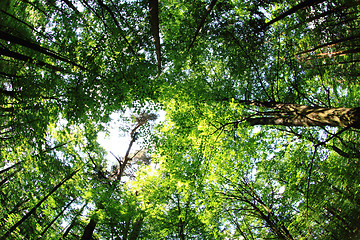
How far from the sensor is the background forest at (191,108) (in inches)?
117

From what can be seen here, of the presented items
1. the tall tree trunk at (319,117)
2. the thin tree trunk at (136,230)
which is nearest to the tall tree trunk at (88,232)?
the thin tree trunk at (136,230)

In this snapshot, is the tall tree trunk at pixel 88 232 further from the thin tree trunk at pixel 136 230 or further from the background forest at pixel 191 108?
the thin tree trunk at pixel 136 230

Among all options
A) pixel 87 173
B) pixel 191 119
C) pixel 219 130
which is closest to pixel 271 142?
pixel 219 130

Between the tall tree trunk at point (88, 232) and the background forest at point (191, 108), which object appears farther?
the tall tree trunk at point (88, 232)

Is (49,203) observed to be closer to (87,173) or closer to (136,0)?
(87,173)

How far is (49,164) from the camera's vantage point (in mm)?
5426

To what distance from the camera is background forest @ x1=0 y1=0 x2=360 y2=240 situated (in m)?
2.96

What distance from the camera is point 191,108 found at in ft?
19.0

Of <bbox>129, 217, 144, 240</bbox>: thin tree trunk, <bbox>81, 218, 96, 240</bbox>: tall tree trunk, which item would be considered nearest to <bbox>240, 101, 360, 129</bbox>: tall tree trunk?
<bbox>129, 217, 144, 240</bbox>: thin tree trunk

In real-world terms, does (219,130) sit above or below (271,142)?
below

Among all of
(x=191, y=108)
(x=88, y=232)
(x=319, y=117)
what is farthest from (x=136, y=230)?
(x=319, y=117)

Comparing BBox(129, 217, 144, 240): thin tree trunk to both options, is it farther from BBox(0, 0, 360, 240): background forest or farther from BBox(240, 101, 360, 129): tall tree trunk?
BBox(240, 101, 360, 129): tall tree trunk

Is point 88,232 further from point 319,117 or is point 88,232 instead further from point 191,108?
point 319,117

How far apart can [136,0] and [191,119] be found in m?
3.78
